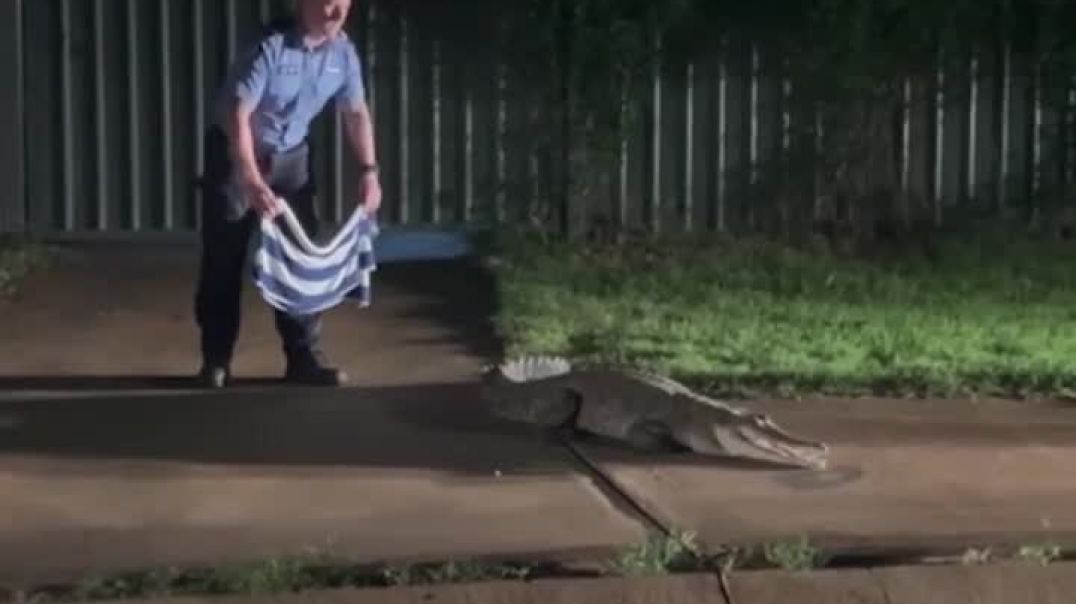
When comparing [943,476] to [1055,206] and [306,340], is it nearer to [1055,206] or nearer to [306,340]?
[306,340]

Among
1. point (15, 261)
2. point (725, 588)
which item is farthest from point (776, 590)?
point (15, 261)

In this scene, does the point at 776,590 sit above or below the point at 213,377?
below

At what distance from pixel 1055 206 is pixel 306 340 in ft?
17.1

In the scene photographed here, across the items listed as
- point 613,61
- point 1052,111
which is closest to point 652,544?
point 613,61

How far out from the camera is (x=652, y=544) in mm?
6395

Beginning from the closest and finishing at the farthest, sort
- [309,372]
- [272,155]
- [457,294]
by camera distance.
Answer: [272,155]
[309,372]
[457,294]

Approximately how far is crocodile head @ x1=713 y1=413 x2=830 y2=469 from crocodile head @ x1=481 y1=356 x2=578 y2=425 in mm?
618

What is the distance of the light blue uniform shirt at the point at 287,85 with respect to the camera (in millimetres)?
8492

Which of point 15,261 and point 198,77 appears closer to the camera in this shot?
point 15,261

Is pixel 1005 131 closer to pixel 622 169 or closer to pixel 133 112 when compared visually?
pixel 622 169

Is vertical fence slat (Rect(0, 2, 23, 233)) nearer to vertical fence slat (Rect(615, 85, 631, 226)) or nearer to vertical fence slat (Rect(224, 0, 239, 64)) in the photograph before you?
vertical fence slat (Rect(224, 0, 239, 64))

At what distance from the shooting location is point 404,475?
24.2 ft

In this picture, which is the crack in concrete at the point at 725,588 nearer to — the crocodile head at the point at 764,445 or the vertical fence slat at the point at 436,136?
the crocodile head at the point at 764,445

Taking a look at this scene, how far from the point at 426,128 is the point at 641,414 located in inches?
194
